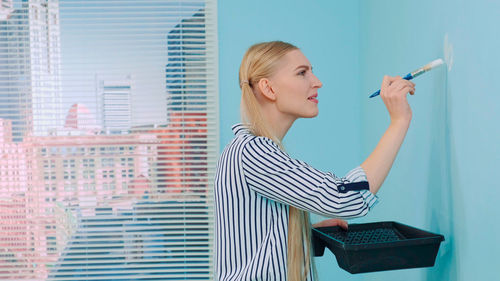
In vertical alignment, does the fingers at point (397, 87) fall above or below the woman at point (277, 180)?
above

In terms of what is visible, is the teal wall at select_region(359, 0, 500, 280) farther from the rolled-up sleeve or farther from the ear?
the ear

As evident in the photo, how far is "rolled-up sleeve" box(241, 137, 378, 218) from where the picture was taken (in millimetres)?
1021

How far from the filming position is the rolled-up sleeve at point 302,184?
3.35 feet

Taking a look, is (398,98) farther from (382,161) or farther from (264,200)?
(264,200)

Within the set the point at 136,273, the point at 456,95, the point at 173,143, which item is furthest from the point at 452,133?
the point at 136,273

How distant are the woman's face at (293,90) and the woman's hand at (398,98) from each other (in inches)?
7.3

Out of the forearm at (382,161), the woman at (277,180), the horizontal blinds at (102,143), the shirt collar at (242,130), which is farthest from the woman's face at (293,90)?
the horizontal blinds at (102,143)

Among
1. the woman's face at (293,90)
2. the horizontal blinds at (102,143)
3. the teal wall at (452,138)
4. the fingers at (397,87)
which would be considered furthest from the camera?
the horizontal blinds at (102,143)

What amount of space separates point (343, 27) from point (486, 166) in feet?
4.13

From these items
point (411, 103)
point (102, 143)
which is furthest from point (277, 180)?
point (102, 143)

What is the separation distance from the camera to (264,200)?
1.15 m

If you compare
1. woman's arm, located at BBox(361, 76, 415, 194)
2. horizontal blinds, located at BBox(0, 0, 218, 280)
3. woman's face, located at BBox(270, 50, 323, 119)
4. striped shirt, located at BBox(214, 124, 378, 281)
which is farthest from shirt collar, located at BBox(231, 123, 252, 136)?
horizontal blinds, located at BBox(0, 0, 218, 280)

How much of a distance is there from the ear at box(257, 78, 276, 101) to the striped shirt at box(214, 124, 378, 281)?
0.35 feet

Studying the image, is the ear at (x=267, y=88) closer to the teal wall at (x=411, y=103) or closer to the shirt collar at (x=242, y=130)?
the shirt collar at (x=242, y=130)
